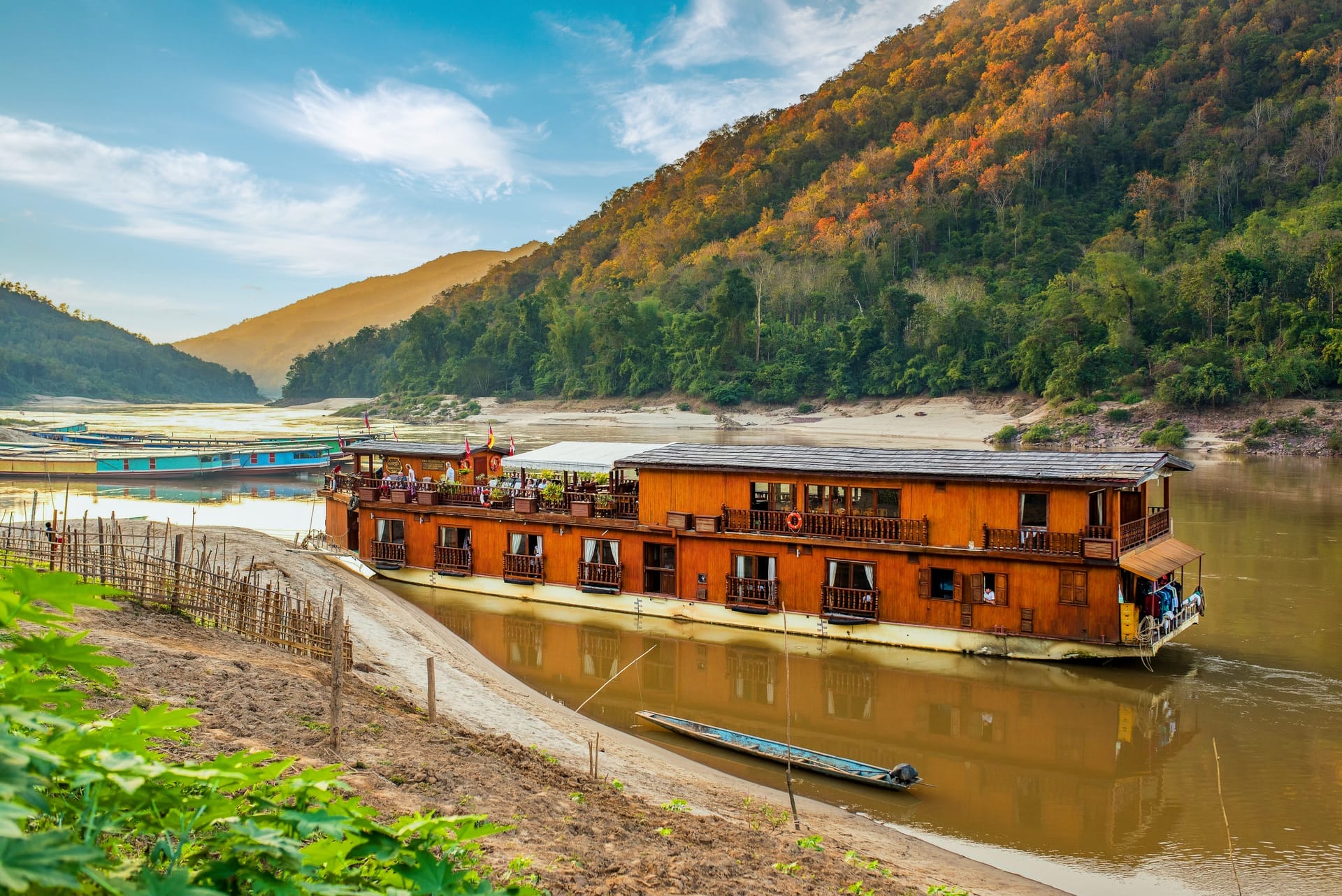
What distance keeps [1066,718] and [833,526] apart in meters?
6.80

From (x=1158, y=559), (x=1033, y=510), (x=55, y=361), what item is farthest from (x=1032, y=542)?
(x=55, y=361)

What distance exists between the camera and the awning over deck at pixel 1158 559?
63.6 feet

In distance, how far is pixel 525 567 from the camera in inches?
1059

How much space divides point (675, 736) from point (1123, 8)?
140785 mm

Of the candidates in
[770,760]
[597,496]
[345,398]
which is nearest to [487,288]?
[345,398]

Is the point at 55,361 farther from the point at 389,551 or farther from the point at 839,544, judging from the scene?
the point at 839,544

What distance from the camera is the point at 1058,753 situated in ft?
54.9

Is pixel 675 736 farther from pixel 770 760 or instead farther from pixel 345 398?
pixel 345 398

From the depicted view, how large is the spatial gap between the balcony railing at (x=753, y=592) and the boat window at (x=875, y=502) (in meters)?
2.92

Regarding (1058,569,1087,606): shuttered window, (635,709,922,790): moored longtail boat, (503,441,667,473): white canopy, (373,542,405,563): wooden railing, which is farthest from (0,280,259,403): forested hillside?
(1058,569,1087,606): shuttered window

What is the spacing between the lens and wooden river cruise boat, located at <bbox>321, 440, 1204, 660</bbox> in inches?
792

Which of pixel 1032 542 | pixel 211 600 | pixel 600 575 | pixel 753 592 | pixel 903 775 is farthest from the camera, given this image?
pixel 600 575

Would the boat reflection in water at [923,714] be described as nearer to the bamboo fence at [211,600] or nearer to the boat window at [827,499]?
the boat window at [827,499]

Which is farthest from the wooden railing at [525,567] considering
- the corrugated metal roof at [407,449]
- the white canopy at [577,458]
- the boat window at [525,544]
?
the corrugated metal roof at [407,449]
